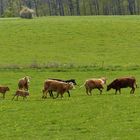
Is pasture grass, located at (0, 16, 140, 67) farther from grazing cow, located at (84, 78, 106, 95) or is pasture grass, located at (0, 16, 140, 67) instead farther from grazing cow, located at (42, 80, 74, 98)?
grazing cow, located at (42, 80, 74, 98)

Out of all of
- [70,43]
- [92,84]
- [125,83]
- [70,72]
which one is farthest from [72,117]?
[70,43]

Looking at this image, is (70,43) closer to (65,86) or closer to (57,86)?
(57,86)

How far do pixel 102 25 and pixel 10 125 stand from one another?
2566 inches

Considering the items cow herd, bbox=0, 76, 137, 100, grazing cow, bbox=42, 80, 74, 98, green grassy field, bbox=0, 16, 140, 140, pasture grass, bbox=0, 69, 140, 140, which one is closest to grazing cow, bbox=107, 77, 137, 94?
cow herd, bbox=0, 76, 137, 100

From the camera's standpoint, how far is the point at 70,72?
169ft

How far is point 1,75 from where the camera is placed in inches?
1928

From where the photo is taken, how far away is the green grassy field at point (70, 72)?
2333cm

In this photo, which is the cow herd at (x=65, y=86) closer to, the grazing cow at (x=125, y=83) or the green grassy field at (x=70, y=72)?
the grazing cow at (x=125, y=83)

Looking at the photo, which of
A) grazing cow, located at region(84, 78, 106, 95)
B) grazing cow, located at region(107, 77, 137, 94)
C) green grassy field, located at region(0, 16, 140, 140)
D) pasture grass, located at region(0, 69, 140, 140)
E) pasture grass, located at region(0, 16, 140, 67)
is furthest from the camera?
pasture grass, located at region(0, 16, 140, 67)

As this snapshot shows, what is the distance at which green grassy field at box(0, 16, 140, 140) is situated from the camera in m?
23.3

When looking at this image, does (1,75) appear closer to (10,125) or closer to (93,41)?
(10,125)

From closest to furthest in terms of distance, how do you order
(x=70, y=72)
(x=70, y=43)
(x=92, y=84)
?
1. (x=92, y=84)
2. (x=70, y=72)
3. (x=70, y=43)

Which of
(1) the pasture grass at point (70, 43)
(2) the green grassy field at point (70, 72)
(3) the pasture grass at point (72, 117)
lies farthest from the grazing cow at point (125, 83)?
(1) the pasture grass at point (70, 43)

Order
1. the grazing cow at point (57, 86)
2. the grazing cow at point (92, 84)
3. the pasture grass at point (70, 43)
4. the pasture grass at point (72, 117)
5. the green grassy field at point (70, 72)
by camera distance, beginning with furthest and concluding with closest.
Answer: the pasture grass at point (70, 43)
the grazing cow at point (92, 84)
the grazing cow at point (57, 86)
the green grassy field at point (70, 72)
the pasture grass at point (72, 117)
